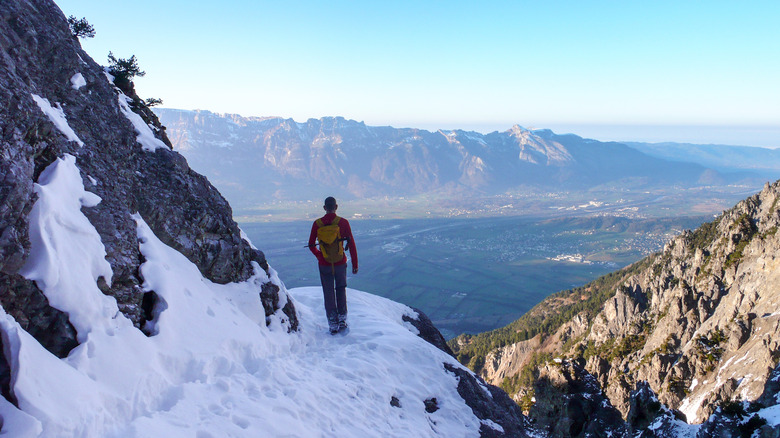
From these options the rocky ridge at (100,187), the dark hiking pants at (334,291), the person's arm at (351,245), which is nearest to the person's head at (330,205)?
the person's arm at (351,245)

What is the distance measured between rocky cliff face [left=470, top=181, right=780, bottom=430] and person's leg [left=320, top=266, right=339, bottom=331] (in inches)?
493

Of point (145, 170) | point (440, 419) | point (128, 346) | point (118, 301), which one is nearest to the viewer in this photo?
point (128, 346)

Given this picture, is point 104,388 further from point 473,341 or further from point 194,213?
point 473,341

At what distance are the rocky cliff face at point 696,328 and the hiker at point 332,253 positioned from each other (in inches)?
498

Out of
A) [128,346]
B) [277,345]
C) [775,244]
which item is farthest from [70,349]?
[775,244]

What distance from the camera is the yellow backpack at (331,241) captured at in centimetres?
1428

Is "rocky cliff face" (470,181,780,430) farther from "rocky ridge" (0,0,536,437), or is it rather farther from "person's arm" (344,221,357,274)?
"rocky ridge" (0,0,536,437)

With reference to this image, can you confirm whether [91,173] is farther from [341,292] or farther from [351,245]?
[341,292]

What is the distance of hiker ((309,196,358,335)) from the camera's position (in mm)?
14273

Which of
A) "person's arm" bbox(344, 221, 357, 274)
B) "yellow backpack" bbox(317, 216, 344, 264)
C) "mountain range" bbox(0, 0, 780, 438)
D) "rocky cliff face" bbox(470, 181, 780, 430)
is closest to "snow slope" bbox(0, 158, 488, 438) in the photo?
"mountain range" bbox(0, 0, 780, 438)

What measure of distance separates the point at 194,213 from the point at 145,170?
216 cm

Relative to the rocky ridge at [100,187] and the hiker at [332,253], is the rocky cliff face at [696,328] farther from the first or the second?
the rocky ridge at [100,187]

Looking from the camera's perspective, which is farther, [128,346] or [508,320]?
[508,320]

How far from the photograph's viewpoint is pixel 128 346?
830 cm
